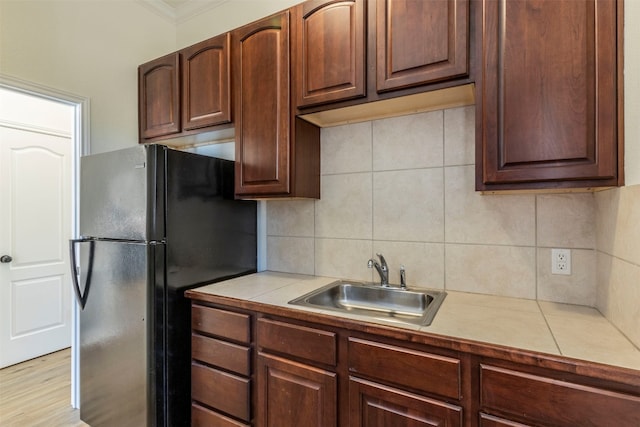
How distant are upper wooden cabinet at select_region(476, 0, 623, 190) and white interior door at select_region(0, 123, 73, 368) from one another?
3.64 meters

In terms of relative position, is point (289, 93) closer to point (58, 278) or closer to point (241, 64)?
point (241, 64)

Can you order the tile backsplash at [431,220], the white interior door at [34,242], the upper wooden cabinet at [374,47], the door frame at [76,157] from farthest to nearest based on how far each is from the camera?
the white interior door at [34,242] < the door frame at [76,157] < the tile backsplash at [431,220] < the upper wooden cabinet at [374,47]

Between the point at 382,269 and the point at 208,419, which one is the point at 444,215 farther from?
the point at 208,419

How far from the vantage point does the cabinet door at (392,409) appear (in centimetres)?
106

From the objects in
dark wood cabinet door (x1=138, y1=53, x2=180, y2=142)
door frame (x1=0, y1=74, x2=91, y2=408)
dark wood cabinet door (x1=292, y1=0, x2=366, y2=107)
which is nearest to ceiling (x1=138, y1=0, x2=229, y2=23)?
dark wood cabinet door (x1=138, y1=53, x2=180, y2=142)

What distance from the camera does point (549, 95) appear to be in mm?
1139

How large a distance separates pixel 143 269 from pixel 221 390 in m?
0.73

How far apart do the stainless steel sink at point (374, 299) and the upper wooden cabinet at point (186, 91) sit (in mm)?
1216

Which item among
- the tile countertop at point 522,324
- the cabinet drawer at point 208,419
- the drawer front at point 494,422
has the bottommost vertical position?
the cabinet drawer at point 208,419

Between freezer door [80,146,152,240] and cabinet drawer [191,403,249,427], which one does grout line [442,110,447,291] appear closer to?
cabinet drawer [191,403,249,427]

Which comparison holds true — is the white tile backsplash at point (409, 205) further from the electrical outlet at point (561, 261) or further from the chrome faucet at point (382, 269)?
the electrical outlet at point (561, 261)

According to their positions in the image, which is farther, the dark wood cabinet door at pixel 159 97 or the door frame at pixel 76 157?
the dark wood cabinet door at pixel 159 97

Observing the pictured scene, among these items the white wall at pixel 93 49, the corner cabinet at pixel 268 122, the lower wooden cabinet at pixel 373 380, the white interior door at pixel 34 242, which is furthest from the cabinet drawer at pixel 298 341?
the white interior door at pixel 34 242

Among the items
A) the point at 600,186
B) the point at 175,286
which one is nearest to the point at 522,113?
the point at 600,186
